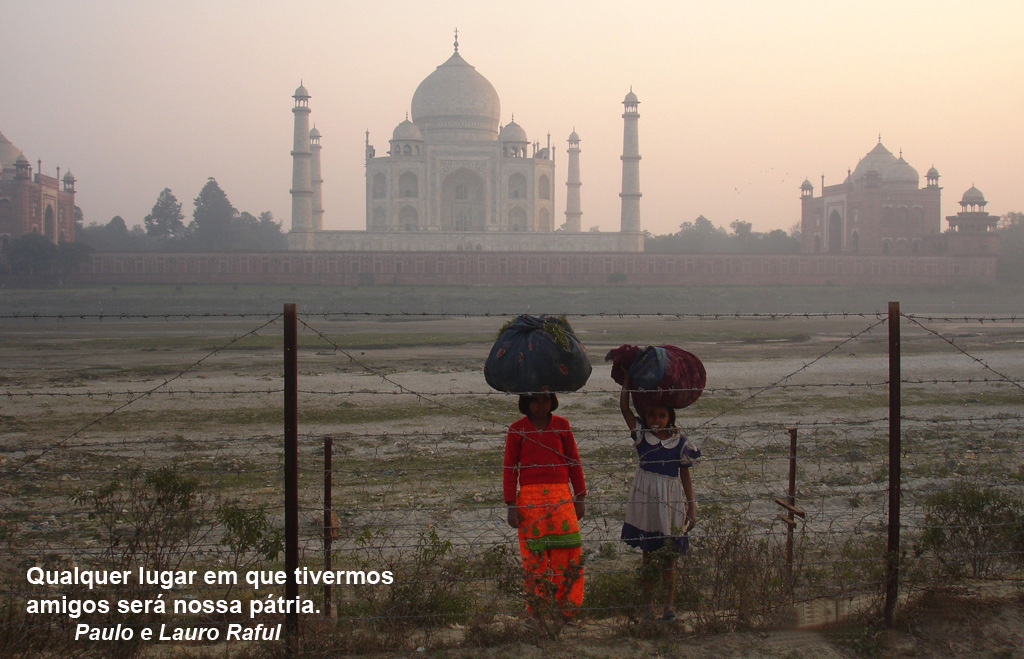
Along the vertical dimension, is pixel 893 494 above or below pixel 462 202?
below

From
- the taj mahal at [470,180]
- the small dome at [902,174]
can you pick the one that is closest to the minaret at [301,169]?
the taj mahal at [470,180]

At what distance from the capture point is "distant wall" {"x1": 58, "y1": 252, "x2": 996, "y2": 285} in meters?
32.2

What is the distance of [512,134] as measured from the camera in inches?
1670

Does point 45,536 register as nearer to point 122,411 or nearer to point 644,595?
point 644,595

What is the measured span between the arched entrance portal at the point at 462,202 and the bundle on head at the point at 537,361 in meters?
38.9

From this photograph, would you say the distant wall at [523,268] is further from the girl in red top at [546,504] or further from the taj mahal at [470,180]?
the girl in red top at [546,504]

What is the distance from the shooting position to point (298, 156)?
37.1 metres

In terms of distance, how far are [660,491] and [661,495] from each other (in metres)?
0.01

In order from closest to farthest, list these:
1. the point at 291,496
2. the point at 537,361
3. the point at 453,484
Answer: the point at 291,496 → the point at 537,361 → the point at 453,484

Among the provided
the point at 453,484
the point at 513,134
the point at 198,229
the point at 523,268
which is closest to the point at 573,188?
the point at 513,134

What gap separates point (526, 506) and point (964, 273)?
123 ft

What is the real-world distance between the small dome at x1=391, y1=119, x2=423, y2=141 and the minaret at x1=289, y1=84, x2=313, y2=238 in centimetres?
516

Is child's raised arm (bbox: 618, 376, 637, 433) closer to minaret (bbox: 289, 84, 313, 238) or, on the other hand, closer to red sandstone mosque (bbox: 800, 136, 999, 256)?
minaret (bbox: 289, 84, 313, 238)

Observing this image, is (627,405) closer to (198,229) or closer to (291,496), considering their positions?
(291,496)
